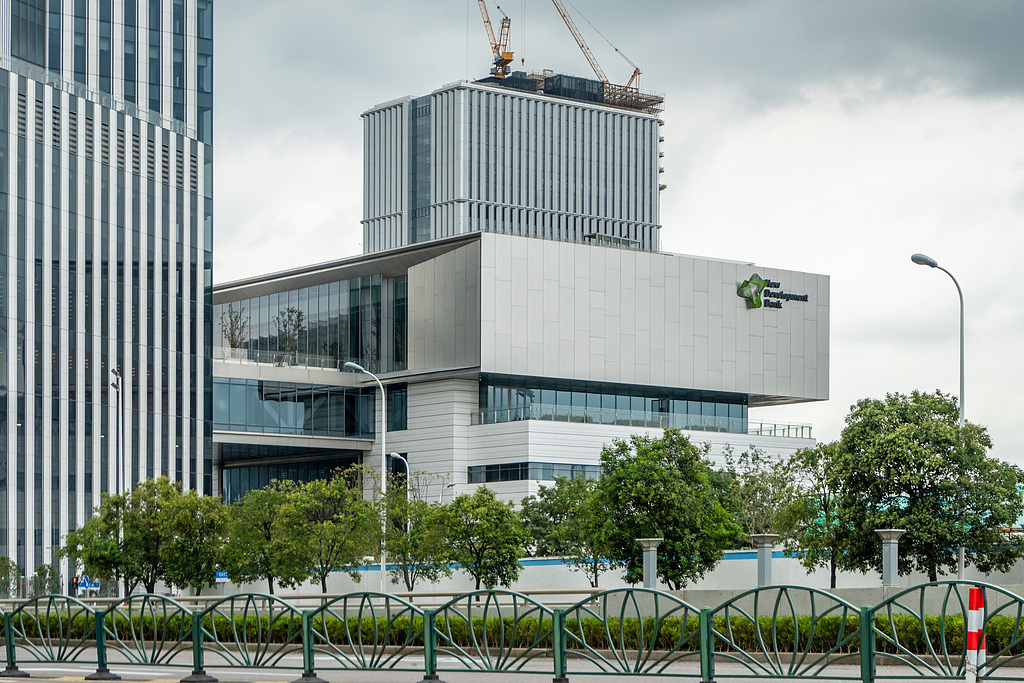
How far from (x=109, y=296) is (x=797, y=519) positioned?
110 feet

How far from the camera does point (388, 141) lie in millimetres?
157750

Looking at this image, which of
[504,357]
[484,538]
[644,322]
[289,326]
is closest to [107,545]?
[484,538]

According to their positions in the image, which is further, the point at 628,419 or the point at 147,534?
the point at 628,419

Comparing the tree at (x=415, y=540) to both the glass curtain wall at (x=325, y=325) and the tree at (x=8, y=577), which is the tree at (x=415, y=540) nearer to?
the tree at (x=8, y=577)

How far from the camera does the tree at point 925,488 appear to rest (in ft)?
104

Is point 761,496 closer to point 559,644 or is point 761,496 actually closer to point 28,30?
point 28,30

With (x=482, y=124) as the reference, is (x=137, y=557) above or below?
below

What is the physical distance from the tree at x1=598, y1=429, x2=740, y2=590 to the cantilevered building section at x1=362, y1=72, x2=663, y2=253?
109m

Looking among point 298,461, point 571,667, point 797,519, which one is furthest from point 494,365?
point 571,667

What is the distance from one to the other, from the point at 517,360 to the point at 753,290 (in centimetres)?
1473

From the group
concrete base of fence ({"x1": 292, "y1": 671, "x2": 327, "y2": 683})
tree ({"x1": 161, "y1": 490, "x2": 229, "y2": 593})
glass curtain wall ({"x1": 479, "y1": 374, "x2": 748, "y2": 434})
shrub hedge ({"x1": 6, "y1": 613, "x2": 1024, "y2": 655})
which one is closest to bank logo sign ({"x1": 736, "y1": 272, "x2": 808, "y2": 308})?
glass curtain wall ({"x1": 479, "y1": 374, "x2": 748, "y2": 434})

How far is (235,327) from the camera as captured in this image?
80750 millimetres

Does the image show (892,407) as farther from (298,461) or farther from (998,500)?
(298,461)

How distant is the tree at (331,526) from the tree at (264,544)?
253 mm
